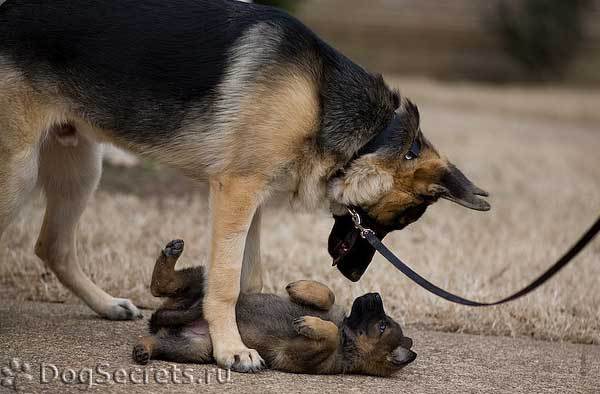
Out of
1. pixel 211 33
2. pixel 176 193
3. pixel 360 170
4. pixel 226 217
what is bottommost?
pixel 176 193

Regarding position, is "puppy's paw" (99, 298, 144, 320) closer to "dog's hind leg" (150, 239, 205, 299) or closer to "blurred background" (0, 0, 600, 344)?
"blurred background" (0, 0, 600, 344)

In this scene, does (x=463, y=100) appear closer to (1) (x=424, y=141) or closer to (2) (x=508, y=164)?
(2) (x=508, y=164)

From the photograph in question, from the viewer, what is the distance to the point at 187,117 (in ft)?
13.0

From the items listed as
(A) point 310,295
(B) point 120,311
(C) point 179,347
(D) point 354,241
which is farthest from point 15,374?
(D) point 354,241

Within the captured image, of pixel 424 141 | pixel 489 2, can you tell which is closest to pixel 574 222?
pixel 424 141

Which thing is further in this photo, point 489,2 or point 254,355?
point 489,2

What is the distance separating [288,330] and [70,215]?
4.95 feet

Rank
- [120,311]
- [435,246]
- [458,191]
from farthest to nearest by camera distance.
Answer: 1. [435,246]
2. [120,311]
3. [458,191]

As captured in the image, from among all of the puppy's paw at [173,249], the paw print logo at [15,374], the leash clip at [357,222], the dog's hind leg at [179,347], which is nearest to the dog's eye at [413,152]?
the leash clip at [357,222]

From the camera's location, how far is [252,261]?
436 cm

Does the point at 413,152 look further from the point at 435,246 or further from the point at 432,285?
the point at 435,246

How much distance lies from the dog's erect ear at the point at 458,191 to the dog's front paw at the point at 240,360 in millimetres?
1069

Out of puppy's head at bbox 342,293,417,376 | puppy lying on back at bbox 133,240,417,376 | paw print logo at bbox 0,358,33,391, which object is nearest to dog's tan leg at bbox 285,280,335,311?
puppy lying on back at bbox 133,240,417,376

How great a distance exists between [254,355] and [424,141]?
4.10 feet
